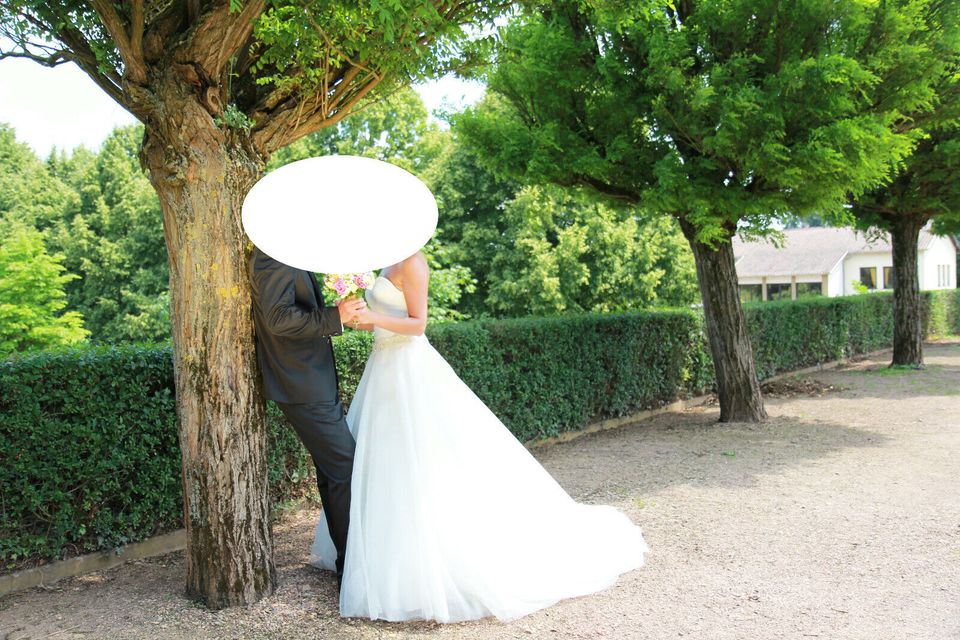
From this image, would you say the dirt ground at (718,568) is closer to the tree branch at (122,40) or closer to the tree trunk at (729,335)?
the tree trunk at (729,335)

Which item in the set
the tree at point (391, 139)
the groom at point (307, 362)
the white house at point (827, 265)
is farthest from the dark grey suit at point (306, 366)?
the white house at point (827, 265)

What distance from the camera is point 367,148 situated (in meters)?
32.7

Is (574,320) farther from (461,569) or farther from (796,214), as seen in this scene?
(461,569)

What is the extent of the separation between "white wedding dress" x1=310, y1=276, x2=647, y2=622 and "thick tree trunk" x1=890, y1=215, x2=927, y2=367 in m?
14.8

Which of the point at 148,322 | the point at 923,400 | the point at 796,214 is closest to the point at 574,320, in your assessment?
the point at 796,214

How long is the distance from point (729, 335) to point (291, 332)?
25.9 feet

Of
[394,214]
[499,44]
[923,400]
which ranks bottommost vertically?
[923,400]

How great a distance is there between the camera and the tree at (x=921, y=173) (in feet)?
31.2

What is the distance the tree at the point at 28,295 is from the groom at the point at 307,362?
22.9 m

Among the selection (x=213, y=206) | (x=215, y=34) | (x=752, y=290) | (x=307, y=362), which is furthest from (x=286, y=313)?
(x=752, y=290)

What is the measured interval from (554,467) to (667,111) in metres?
4.28

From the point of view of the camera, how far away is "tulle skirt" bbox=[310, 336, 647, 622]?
423 cm
